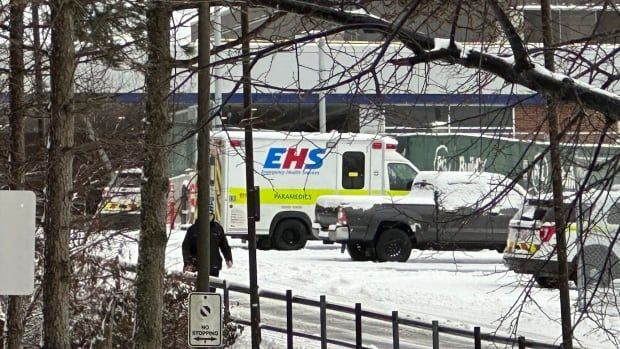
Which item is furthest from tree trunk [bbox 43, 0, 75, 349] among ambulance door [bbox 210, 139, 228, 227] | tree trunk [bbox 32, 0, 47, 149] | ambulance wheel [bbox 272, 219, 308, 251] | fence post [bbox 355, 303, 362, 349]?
ambulance wheel [bbox 272, 219, 308, 251]

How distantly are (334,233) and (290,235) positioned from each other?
502 cm

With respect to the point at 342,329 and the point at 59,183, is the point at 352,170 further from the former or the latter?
the point at 59,183

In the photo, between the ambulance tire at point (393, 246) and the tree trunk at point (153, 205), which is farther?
the ambulance tire at point (393, 246)

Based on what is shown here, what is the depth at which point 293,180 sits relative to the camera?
32.1 meters

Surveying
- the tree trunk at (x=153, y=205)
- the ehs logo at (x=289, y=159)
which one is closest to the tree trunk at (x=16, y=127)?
the tree trunk at (x=153, y=205)

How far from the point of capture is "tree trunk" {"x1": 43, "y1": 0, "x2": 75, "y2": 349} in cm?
1097

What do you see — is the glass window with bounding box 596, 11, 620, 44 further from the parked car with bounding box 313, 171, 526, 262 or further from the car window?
the parked car with bounding box 313, 171, 526, 262

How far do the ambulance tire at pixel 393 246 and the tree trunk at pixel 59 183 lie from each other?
56.6 ft

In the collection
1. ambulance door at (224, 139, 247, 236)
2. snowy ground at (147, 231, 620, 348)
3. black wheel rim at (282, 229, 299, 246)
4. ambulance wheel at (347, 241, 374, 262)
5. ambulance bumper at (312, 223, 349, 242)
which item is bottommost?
snowy ground at (147, 231, 620, 348)

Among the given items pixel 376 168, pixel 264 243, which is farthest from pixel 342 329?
pixel 376 168

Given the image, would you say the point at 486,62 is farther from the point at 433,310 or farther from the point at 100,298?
the point at 433,310

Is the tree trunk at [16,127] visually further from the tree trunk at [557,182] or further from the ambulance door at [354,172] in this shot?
the ambulance door at [354,172]

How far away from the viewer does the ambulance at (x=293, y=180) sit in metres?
31.7

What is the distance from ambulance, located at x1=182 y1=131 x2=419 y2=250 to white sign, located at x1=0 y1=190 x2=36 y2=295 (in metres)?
22.9
